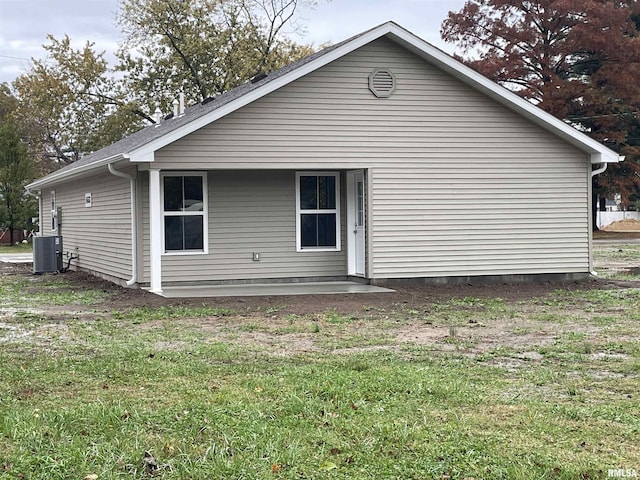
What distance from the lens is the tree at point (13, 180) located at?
35906 mm

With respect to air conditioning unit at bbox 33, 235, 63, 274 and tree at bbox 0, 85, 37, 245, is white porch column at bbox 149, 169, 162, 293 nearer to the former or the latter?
air conditioning unit at bbox 33, 235, 63, 274

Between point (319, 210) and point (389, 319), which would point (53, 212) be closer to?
point (319, 210)

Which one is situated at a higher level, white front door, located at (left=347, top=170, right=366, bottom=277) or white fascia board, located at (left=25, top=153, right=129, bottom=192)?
white fascia board, located at (left=25, top=153, right=129, bottom=192)

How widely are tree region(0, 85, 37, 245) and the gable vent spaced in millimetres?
A: 25717

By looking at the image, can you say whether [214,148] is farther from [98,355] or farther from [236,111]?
[98,355]

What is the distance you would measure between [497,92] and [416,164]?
2.01 m

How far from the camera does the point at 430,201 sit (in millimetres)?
15125

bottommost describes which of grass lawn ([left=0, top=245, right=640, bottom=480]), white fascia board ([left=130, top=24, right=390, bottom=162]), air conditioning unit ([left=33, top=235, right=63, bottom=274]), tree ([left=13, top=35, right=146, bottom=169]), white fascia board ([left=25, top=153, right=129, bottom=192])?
grass lawn ([left=0, top=245, right=640, bottom=480])

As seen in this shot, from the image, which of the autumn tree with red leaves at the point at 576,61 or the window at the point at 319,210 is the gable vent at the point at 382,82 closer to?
the window at the point at 319,210

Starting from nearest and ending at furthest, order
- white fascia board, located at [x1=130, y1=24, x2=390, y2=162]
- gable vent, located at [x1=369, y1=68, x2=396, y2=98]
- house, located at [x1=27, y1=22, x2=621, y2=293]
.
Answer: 1. white fascia board, located at [x1=130, y1=24, x2=390, y2=162]
2. house, located at [x1=27, y1=22, x2=621, y2=293]
3. gable vent, located at [x1=369, y1=68, x2=396, y2=98]

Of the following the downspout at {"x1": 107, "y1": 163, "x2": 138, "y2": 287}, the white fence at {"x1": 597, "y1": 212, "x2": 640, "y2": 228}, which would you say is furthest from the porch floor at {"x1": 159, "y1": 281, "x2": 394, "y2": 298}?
the white fence at {"x1": 597, "y1": 212, "x2": 640, "y2": 228}

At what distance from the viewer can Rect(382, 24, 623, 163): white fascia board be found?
14461mm

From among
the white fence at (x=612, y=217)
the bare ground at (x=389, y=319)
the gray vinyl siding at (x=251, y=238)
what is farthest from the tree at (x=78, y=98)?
the white fence at (x=612, y=217)

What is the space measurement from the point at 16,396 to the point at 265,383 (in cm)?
184
